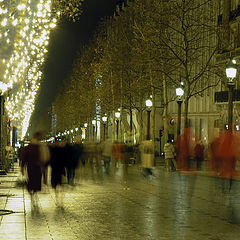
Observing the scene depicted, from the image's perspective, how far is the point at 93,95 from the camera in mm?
76625

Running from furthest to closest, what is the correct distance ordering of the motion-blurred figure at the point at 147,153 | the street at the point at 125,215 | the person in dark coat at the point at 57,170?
the motion-blurred figure at the point at 147,153 → the person in dark coat at the point at 57,170 → the street at the point at 125,215

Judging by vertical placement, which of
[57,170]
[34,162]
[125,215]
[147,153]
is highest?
[147,153]

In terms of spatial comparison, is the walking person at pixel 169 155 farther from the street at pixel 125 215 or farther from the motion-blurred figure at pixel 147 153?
the street at pixel 125 215

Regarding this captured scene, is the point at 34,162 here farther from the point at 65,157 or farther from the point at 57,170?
the point at 65,157

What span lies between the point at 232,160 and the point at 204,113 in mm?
51814

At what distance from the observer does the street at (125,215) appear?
11086 millimetres

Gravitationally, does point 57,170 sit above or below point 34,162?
below

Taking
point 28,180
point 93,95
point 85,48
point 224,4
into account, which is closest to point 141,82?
point 224,4

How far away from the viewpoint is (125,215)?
14.0 metres

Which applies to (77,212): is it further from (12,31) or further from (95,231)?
(12,31)

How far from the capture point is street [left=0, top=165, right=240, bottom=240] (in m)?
11.1

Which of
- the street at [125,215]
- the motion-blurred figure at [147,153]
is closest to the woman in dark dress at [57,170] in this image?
the street at [125,215]

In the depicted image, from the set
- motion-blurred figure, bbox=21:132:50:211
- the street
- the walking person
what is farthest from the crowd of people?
the walking person

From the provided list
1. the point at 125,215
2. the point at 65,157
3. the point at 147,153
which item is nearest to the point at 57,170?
the point at 65,157
